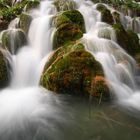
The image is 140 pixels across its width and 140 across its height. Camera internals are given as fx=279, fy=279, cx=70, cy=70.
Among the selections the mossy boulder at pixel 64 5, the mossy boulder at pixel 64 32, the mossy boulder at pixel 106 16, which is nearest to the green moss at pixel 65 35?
the mossy boulder at pixel 64 32

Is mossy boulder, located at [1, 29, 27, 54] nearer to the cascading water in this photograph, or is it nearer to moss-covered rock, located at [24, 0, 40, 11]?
the cascading water

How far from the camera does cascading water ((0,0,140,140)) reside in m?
7.05

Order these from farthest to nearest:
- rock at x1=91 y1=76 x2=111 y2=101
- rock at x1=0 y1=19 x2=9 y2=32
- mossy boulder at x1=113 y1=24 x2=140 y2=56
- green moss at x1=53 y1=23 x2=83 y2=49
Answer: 1. rock at x1=0 y1=19 x2=9 y2=32
2. mossy boulder at x1=113 y1=24 x2=140 y2=56
3. green moss at x1=53 y1=23 x2=83 y2=49
4. rock at x1=91 y1=76 x2=111 y2=101

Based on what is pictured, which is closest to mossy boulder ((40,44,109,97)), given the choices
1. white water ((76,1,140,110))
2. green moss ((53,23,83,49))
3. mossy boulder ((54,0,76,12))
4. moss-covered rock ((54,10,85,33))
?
white water ((76,1,140,110))

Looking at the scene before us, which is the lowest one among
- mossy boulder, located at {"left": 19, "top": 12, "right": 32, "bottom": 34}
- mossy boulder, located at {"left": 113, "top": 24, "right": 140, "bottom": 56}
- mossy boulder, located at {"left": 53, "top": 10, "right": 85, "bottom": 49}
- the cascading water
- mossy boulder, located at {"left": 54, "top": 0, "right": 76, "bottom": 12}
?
the cascading water

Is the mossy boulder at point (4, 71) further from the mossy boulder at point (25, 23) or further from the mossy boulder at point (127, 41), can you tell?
the mossy boulder at point (127, 41)

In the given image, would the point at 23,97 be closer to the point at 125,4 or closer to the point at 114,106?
the point at 114,106

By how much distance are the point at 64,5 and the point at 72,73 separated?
26.8ft

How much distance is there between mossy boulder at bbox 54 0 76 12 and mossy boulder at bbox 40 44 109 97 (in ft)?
22.4

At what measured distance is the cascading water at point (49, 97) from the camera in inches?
277

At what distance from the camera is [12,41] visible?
40.4ft

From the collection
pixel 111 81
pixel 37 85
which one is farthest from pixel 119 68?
pixel 37 85

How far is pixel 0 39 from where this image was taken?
41.0 ft

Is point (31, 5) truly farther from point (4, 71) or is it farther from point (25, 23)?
point (4, 71)
